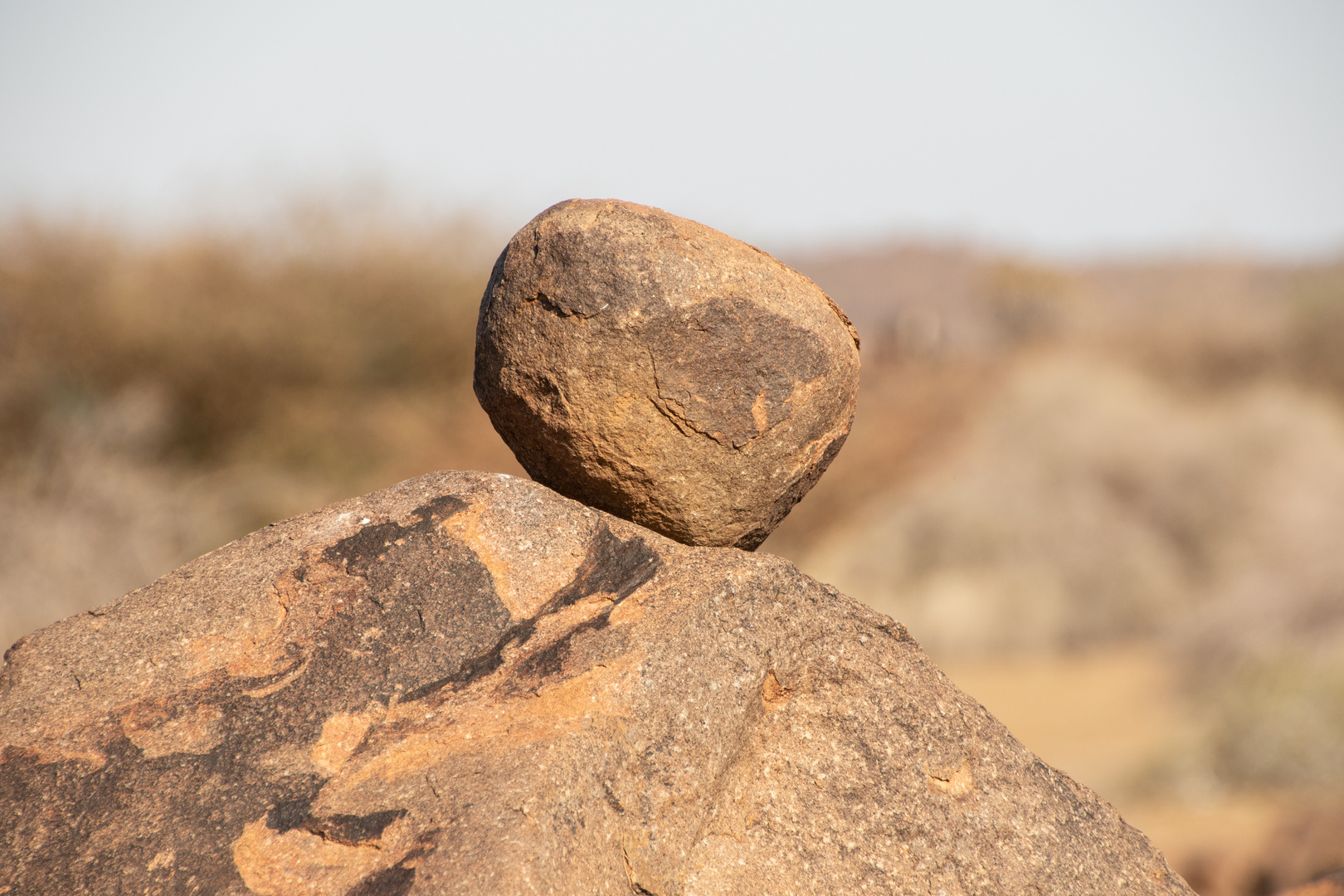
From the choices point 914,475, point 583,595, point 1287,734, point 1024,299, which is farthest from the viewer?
point 1024,299

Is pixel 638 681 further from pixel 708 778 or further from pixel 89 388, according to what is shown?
pixel 89 388

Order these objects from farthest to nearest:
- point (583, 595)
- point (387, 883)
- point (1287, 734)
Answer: point (1287, 734) → point (583, 595) → point (387, 883)

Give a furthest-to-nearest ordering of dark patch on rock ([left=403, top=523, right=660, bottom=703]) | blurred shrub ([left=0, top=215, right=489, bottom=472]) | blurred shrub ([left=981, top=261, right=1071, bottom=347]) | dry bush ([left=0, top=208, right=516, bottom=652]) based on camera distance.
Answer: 1. blurred shrub ([left=981, top=261, right=1071, bottom=347])
2. blurred shrub ([left=0, top=215, right=489, bottom=472])
3. dry bush ([left=0, top=208, right=516, bottom=652])
4. dark patch on rock ([left=403, top=523, right=660, bottom=703])

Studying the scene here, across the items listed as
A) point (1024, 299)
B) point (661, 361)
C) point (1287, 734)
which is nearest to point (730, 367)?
point (661, 361)

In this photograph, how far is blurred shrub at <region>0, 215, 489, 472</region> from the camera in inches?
408

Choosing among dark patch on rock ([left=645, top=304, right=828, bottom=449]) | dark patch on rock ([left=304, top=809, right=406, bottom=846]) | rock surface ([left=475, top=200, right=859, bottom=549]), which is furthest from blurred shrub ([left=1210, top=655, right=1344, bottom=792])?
→ dark patch on rock ([left=304, top=809, right=406, bottom=846])

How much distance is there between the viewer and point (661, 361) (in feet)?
8.04

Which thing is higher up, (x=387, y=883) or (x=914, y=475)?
(x=387, y=883)

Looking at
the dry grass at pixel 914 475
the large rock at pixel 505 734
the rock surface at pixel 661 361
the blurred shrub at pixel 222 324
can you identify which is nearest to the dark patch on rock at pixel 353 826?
the large rock at pixel 505 734

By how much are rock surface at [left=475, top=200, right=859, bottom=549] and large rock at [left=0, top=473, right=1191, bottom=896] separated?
0.57 feet

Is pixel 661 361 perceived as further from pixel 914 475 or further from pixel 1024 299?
pixel 1024 299

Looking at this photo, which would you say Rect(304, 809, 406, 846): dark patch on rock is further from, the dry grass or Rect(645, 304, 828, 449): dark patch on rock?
the dry grass

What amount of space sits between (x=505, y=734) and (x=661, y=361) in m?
0.91

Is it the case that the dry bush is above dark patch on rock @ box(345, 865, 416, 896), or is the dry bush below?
below
